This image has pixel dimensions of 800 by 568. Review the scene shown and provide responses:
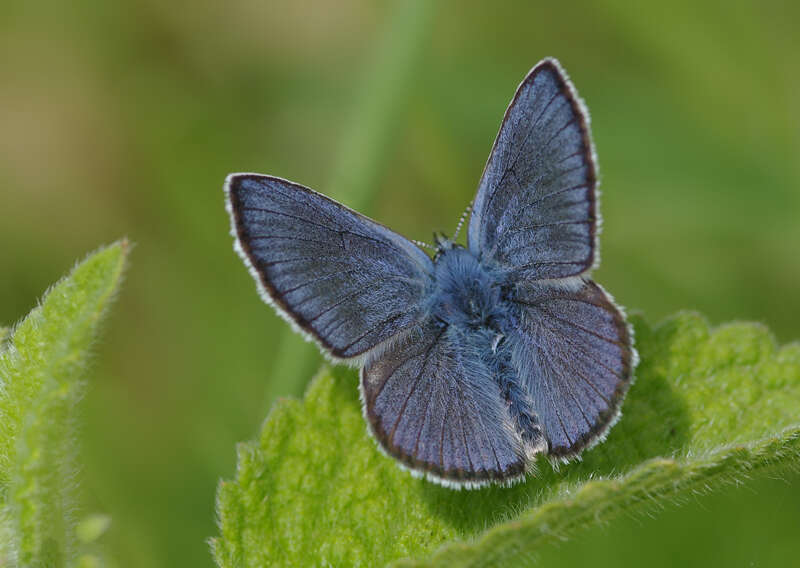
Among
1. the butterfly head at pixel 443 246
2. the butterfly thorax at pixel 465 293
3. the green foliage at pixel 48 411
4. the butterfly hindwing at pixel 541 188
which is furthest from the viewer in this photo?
the butterfly head at pixel 443 246

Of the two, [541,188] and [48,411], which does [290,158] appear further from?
[48,411]

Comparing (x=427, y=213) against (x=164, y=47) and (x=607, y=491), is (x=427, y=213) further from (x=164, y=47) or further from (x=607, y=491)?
(x=607, y=491)

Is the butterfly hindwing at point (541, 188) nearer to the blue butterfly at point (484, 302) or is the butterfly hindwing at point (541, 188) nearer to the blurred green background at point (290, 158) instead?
the blue butterfly at point (484, 302)

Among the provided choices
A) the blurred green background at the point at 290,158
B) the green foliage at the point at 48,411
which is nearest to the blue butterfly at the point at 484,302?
the green foliage at the point at 48,411

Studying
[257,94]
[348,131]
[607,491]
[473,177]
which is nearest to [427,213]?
[473,177]

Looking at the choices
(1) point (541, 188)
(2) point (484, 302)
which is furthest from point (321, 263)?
(1) point (541, 188)

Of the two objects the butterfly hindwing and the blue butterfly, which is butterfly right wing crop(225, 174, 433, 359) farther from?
the butterfly hindwing
